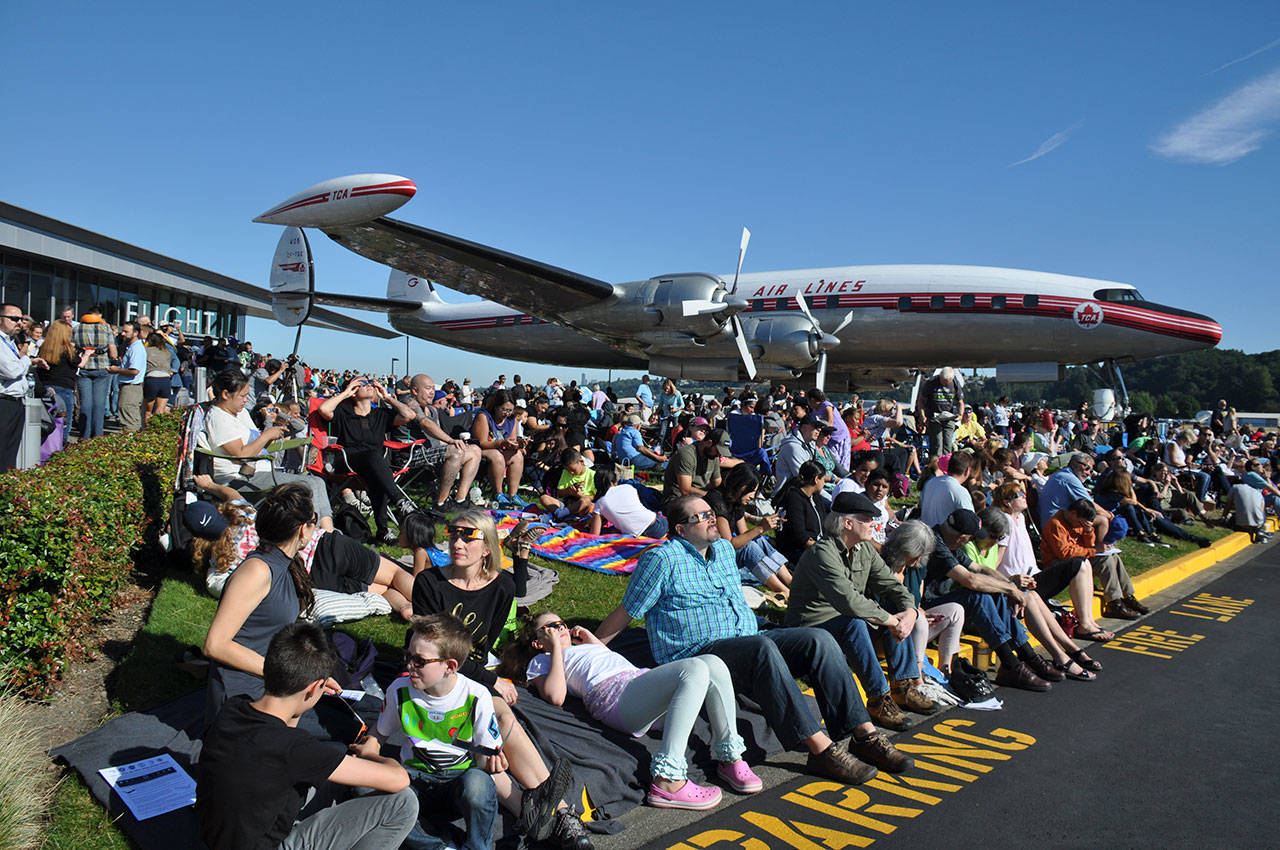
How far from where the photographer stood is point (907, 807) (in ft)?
12.3

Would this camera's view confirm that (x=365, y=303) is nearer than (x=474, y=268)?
No

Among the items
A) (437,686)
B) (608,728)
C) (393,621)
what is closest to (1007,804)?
(608,728)

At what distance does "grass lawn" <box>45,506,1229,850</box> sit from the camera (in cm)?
310

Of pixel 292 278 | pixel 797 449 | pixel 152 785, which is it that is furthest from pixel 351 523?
pixel 292 278

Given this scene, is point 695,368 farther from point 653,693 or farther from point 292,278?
point 653,693

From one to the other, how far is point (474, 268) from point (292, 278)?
349cm

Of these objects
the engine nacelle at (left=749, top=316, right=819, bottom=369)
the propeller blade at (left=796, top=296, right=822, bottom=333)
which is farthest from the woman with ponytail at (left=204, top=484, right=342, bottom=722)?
the propeller blade at (left=796, top=296, right=822, bottom=333)

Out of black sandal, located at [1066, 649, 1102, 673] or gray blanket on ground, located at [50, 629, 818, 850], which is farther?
black sandal, located at [1066, 649, 1102, 673]

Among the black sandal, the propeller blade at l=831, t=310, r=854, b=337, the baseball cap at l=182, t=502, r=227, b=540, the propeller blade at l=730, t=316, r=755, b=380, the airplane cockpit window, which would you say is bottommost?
the black sandal

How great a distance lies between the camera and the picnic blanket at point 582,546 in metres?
7.68

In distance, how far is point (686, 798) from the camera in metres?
3.66

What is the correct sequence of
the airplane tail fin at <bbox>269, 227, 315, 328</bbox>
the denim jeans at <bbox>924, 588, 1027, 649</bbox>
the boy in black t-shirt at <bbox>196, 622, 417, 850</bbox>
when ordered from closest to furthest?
the boy in black t-shirt at <bbox>196, 622, 417, 850</bbox> → the denim jeans at <bbox>924, 588, 1027, 649</bbox> → the airplane tail fin at <bbox>269, 227, 315, 328</bbox>

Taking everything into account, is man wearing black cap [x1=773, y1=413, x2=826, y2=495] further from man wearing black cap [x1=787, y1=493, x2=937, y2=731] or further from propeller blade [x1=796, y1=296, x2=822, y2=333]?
propeller blade [x1=796, y1=296, x2=822, y2=333]

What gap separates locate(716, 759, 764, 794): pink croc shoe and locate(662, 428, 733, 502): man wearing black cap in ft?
16.2
